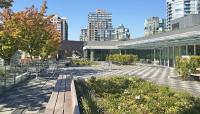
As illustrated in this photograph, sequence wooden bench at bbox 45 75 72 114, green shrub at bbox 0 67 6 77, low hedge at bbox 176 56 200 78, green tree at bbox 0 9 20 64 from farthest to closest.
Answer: low hedge at bbox 176 56 200 78, green tree at bbox 0 9 20 64, green shrub at bbox 0 67 6 77, wooden bench at bbox 45 75 72 114

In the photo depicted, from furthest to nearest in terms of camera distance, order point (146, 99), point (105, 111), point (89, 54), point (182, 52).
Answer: point (89, 54)
point (182, 52)
point (146, 99)
point (105, 111)

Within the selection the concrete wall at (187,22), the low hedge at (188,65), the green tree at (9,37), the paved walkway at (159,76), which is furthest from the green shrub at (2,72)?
the concrete wall at (187,22)

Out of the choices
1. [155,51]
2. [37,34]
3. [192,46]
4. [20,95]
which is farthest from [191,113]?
[155,51]

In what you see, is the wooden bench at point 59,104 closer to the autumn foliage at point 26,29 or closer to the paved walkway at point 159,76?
the paved walkway at point 159,76

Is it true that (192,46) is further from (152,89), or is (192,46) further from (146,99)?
(146,99)

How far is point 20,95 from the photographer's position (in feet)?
51.1

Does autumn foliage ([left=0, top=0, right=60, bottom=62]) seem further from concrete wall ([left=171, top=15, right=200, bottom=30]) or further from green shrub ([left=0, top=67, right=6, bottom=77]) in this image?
concrete wall ([left=171, top=15, right=200, bottom=30])

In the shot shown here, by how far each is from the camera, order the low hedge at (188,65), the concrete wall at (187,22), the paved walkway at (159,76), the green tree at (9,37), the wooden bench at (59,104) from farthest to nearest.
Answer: the concrete wall at (187,22) → the low hedge at (188,65) → the green tree at (9,37) → the paved walkway at (159,76) → the wooden bench at (59,104)

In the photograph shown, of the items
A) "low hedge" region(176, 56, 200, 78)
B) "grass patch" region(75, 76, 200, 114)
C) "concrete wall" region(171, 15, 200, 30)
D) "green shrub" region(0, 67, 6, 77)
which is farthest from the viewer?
"concrete wall" region(171, 15, 200, 30)

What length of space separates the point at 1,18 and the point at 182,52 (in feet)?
65.5

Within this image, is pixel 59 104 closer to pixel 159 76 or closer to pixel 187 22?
pixel 159 76

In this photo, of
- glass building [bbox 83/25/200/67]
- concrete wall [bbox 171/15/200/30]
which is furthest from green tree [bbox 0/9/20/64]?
concrete wall [bbox 171/15/200/30]

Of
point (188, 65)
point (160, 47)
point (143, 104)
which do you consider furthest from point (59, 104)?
point (160, 47)

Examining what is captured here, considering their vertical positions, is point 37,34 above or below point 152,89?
above
